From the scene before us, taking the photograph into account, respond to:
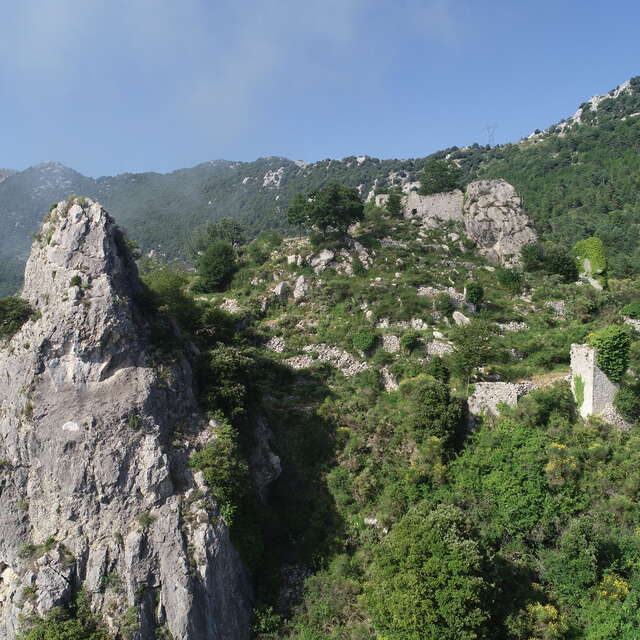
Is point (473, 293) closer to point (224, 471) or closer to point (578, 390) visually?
point (578, 390)

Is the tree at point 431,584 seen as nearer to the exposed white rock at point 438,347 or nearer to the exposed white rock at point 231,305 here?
the exposed white rock at point 438,347

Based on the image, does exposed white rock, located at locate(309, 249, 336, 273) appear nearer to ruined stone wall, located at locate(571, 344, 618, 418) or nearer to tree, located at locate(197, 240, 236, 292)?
tree, located at locate(197, 240, 236, 292)

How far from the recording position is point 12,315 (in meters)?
23.1

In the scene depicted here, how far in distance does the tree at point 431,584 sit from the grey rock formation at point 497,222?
31.5 m

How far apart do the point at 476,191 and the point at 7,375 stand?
4506cm

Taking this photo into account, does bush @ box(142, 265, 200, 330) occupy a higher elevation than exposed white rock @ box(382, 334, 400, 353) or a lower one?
higher

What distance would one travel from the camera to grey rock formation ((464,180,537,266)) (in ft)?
144

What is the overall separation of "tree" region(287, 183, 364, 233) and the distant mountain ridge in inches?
853

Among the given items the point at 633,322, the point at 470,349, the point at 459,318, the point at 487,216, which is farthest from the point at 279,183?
the point at 470,349

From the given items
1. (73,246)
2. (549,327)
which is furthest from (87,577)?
(549,327)

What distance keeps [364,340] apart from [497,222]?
23631 mm

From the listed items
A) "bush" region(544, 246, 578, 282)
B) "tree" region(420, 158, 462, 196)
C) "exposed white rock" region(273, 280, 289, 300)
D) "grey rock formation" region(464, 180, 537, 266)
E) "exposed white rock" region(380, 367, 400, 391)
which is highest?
"tree" region(420, 158, 462, 196)

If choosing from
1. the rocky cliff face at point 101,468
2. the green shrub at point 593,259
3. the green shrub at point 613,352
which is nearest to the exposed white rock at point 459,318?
the green shrub at point 613,352

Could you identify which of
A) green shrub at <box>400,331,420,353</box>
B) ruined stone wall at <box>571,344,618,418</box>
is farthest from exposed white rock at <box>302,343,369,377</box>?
ruined stone wall at <box>571,344,618,418</box>
